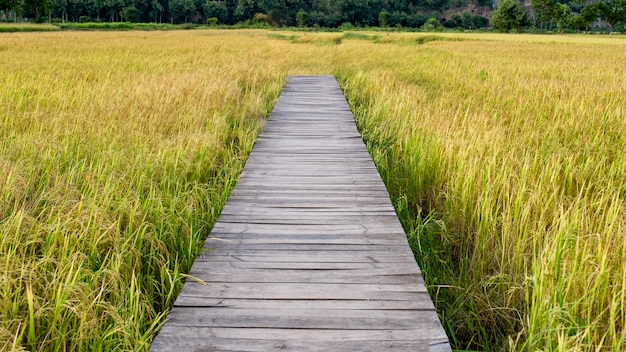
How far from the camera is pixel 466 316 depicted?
7.98ft

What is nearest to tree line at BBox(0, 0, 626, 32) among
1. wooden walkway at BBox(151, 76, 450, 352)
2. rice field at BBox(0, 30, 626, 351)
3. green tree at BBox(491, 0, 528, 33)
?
green tree at BBox(491, 0, 528, 33)

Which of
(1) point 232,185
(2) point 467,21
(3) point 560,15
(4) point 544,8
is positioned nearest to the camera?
(1) point 232,185

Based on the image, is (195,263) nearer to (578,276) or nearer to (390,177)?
(578,276)

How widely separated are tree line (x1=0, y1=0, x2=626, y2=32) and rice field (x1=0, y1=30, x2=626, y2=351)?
69278mm

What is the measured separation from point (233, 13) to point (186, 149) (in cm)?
11386

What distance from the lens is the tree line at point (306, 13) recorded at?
79.3 meters

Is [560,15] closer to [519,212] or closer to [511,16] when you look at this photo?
[511,16]

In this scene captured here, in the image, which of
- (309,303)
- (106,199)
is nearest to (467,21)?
(106,199)

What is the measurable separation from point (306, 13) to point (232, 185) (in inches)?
4223

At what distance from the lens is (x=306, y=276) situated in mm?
2430

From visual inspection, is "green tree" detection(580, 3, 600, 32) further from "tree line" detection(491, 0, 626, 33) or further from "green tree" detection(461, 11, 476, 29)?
"green tree" detection(461, 11, 476, 29)

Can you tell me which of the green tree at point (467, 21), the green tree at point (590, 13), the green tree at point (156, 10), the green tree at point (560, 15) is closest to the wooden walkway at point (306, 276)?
the green tree at point (560, 15)

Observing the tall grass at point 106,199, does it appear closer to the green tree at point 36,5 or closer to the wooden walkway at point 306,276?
the wooden walkway at point 306,276

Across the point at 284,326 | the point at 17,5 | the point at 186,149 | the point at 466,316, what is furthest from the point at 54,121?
the point at 17,5
